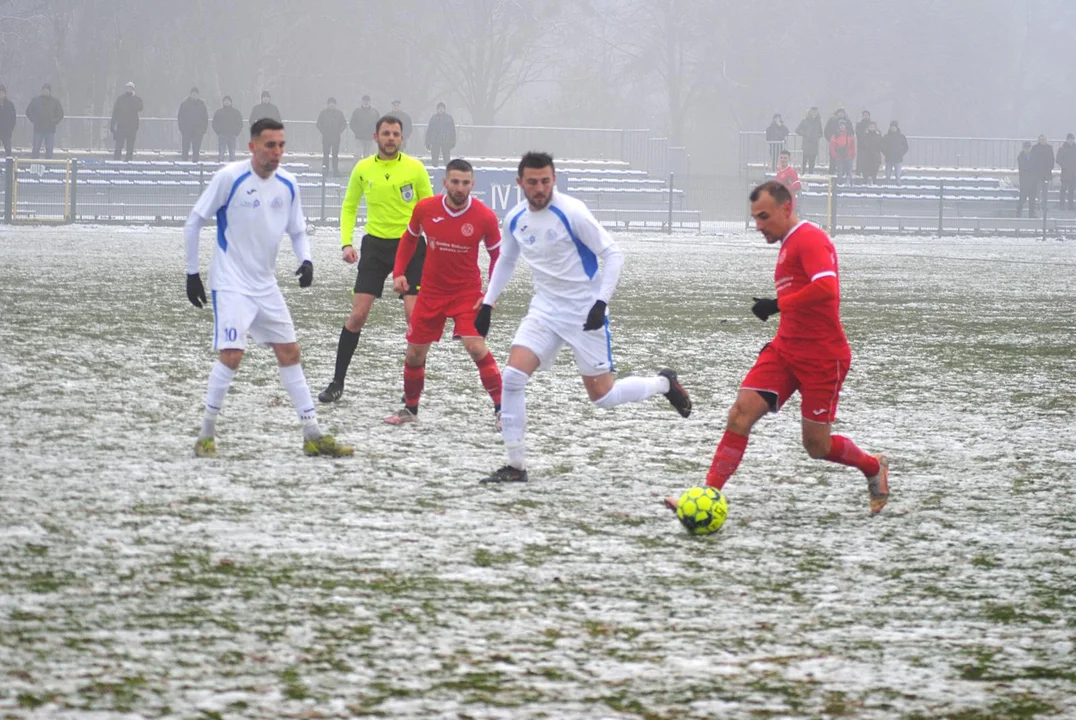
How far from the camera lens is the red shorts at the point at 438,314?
9.45 metres

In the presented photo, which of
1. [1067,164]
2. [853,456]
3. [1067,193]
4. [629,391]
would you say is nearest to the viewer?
[853,456]

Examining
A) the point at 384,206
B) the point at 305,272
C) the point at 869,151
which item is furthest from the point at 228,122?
the point at 305,272

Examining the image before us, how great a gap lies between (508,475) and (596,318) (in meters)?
0.86

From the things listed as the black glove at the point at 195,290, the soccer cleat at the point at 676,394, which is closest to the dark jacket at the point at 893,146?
the soccer cleat at the point at 676,394

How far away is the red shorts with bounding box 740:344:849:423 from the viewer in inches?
264

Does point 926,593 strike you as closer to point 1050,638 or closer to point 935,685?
point 1050,638

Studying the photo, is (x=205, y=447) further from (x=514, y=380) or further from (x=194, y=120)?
(x=194, y=120)

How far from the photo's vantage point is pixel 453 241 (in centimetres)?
938

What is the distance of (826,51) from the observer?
61.1 m

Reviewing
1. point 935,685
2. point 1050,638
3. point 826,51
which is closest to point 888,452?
point 1050,638

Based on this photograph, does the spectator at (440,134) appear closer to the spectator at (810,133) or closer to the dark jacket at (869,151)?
the spectator at (810,133)

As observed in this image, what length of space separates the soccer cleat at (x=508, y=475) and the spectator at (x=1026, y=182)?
32.2 metres

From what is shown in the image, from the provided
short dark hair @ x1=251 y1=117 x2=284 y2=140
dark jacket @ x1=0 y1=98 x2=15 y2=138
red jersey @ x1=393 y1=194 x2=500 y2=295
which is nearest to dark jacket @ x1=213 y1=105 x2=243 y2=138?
dark jacket @ x1=0 y1=98 x2=15 y2=138

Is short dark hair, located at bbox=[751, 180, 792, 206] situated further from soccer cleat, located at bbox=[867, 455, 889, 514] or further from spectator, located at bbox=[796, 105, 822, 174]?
spectator, located at bbox=[796, 105, 822, 174]
